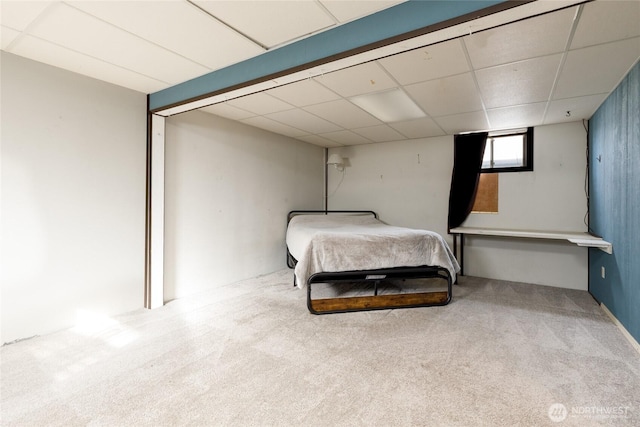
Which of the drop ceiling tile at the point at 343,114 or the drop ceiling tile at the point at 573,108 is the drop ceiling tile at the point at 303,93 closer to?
the drop ceiling tile at the point at 343,114

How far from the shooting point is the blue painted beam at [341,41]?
57.9 inches

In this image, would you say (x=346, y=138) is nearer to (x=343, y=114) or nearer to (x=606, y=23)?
(x=343, y=114)

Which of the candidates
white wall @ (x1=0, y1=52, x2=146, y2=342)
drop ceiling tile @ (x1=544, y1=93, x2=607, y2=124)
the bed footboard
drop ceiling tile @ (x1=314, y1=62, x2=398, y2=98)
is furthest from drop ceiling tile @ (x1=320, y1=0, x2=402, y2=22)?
drop ceiling tile @ (x1=544, y1=93, x2=607, y2=124)

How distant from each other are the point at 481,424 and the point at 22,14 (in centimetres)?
339

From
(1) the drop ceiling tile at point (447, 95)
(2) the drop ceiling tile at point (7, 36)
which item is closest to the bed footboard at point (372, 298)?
(1) the drop ceiling tile at point (447, 95)

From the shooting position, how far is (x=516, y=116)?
11.7ft

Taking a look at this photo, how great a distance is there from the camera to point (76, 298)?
260cm

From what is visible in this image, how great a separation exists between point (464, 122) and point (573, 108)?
3.55 feet

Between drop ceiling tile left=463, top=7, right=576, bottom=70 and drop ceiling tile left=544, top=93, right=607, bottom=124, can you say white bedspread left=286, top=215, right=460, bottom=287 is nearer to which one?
drop ceiling tile left=463, top=7, right=576, bottom=70

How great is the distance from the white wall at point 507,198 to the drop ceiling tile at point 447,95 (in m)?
1.38

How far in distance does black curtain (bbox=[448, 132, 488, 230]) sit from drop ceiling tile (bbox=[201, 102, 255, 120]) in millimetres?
3034

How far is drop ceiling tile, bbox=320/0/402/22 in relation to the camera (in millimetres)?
1619

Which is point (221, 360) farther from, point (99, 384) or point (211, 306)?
point (211, 306)

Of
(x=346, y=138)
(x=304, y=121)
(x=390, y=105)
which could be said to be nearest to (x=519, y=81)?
(x=390, y=105)
